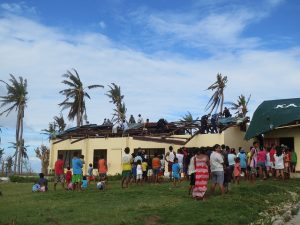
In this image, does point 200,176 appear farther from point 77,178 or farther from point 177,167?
point 77,178

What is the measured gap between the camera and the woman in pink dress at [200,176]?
466 inches

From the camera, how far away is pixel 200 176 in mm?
11836

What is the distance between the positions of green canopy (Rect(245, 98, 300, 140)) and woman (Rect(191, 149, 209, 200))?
41.0 ft

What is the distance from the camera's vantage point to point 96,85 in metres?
39.7

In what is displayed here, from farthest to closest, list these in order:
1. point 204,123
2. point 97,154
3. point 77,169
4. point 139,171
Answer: point 97,154, point 204,123, point 139,171, point 77,169

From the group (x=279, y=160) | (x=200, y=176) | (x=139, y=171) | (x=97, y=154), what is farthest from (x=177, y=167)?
→ (x=97, y=154)

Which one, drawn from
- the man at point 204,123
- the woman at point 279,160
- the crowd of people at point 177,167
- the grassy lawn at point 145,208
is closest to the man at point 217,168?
the grassy lawn at point 145,208

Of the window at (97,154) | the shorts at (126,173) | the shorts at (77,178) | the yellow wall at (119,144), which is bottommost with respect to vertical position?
the shorts at (77,178)

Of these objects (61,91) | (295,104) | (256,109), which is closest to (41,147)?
(61,91)

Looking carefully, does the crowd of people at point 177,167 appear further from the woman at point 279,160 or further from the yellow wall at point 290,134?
the yellow wall at point 290,134

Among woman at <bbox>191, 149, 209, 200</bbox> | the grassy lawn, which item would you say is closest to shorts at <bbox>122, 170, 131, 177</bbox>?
the grassy lawn

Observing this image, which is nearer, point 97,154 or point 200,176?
point 200,176

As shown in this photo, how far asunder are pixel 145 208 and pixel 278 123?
14882 mm

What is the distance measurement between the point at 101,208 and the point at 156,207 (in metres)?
1.40
